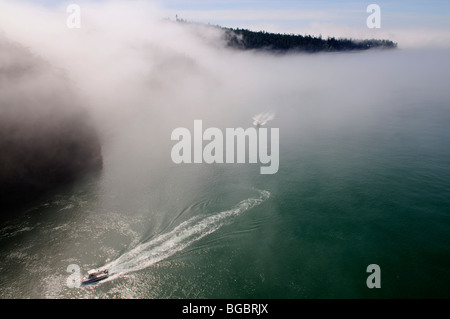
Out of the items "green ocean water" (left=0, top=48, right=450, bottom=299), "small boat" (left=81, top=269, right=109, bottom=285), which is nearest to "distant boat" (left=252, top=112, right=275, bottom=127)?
"green ocean water" (left=0, top=48, right=450, bottom=299)

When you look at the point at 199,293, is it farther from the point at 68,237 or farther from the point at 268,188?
the point at 268,188

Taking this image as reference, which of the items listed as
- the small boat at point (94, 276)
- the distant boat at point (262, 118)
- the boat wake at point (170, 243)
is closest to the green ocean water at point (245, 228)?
the boat wake at point (170, 243)

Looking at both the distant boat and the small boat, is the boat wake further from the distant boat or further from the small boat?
the distant boat

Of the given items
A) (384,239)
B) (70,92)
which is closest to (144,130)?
(70,92)

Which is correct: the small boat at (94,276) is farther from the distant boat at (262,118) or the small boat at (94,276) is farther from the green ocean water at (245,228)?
the distant boat at (262,118)

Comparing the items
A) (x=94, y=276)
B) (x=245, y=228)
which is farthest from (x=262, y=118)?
(x=94, y=276)

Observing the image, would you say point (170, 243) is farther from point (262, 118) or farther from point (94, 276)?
point (262, 118)
